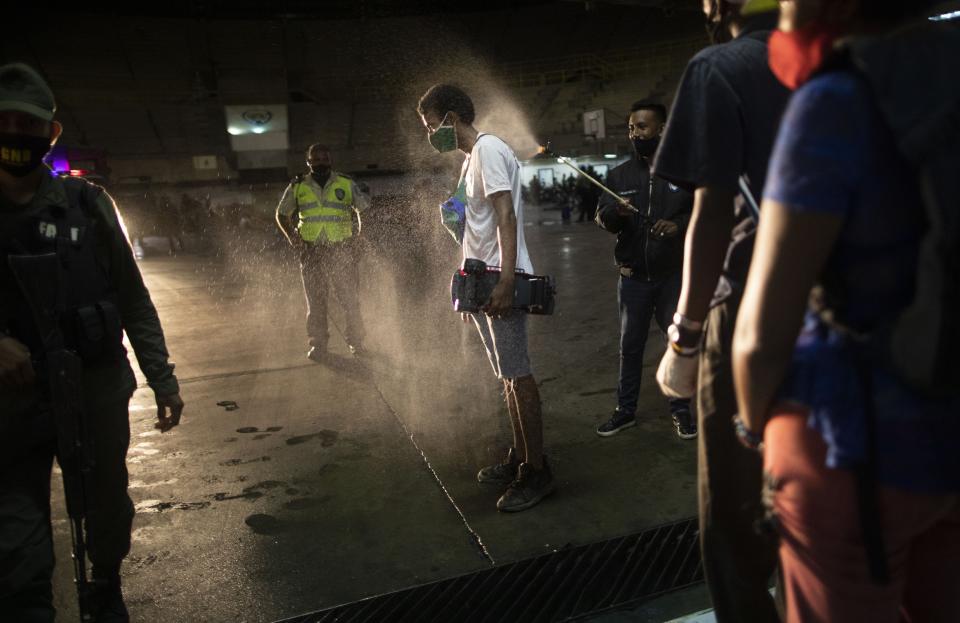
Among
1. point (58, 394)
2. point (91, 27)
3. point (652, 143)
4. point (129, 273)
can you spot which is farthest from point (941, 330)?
point (91, 27)

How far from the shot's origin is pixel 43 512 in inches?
82.4

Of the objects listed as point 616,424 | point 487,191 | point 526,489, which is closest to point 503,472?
point 526,489

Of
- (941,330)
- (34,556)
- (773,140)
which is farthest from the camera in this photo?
(34,556)

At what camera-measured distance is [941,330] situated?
950 mm

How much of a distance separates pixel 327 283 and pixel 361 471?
2.74 metres

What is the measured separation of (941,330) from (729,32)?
42.7 inches

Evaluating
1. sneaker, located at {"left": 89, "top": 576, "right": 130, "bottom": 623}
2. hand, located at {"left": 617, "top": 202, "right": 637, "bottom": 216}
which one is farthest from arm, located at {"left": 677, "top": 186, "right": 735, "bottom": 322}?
hand, located at {"left": 617, "top": 202, "right": 637, "bottom": 216}

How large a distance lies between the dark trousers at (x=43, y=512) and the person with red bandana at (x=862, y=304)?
1.94 m

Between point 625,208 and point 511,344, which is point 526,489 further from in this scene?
point 625,208

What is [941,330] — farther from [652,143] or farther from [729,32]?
[652,143]

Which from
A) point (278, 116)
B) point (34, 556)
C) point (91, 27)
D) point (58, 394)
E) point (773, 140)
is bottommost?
point (34, 556)

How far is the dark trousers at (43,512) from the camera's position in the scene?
1937mm

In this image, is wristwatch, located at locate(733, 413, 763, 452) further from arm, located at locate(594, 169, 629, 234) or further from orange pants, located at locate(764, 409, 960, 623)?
arm, located at locate(594, 169, 629, 234)

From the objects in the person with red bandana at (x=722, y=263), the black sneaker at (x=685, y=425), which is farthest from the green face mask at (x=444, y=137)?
the black sneaker at (x=685, y=425)
